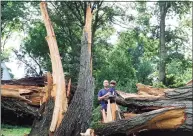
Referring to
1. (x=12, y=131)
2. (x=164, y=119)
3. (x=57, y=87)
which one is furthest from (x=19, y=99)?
(x=164, y=119)

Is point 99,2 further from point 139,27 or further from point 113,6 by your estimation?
point 139,27

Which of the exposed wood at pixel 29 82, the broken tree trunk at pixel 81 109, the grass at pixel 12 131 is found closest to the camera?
the broken tree trunk at pixel 81 109

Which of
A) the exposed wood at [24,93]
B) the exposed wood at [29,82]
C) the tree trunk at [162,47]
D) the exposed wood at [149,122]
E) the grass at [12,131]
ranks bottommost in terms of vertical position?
the grass at [12,131]

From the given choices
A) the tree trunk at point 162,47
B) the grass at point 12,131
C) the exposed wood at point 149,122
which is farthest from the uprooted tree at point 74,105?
the tree trunk at point 162,47

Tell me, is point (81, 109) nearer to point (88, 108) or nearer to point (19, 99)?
point (88, 108)

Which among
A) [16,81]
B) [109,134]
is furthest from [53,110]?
[16,81]

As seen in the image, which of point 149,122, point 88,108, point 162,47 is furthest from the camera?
point 162,47

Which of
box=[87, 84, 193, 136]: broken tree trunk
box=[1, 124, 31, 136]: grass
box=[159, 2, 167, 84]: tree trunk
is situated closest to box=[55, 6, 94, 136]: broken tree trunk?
box=[87, 84, 193, 136]: broken tree trunk

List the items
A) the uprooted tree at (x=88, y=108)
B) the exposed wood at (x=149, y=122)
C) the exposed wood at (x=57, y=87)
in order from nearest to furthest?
the exposed wood at (x=149, y=122) < the uprooted tree at (x=88, y=108) < the exposed wood at (x=57, y=87)

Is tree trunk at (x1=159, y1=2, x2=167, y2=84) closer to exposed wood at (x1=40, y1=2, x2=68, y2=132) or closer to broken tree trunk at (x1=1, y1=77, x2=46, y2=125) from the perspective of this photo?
broken tree trunk at (x1=1, y1=77, x2=46, y2=125)

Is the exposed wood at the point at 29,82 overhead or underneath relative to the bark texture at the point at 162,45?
underneath

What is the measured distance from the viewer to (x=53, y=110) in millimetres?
6863

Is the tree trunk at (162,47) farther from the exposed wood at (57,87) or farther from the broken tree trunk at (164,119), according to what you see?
the broken tree trunk at (164,119)

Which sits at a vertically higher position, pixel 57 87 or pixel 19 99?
pixel 57 87
